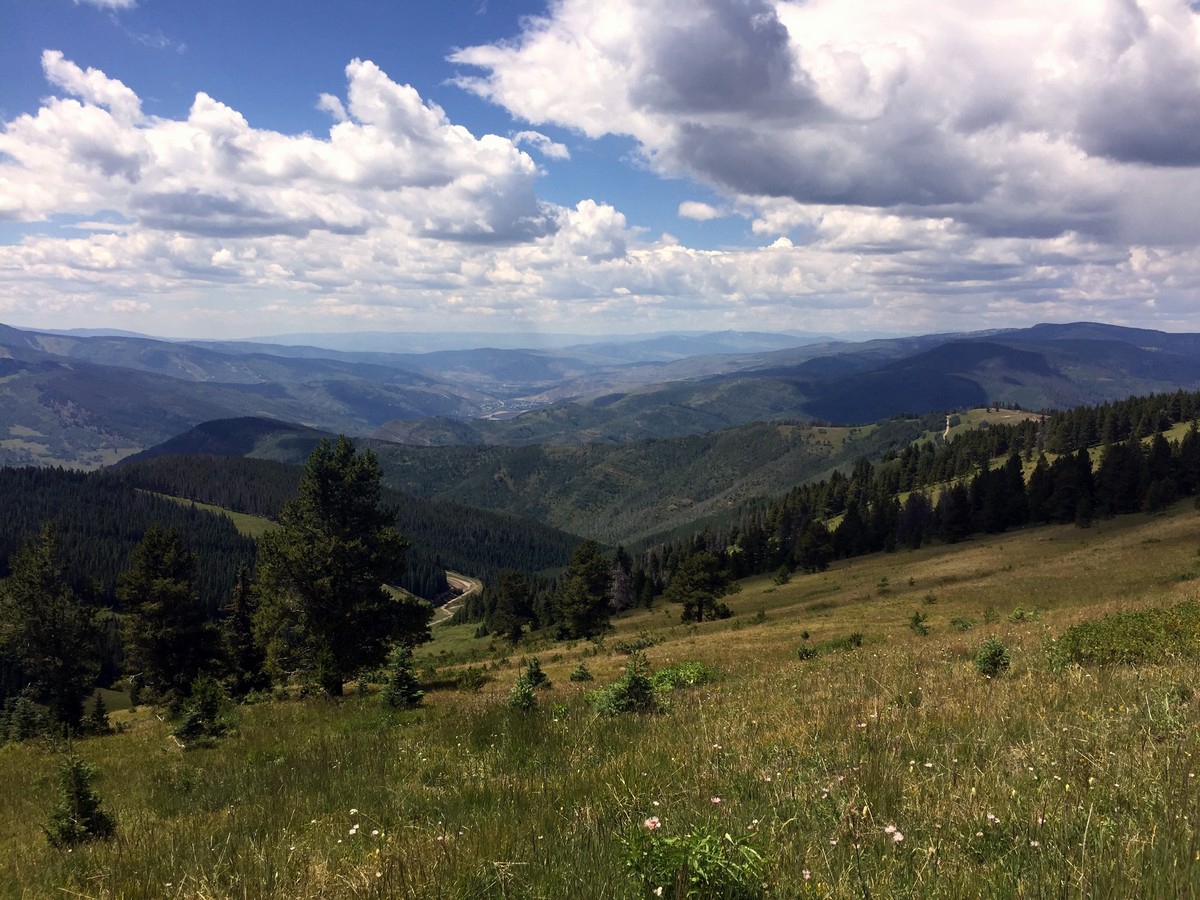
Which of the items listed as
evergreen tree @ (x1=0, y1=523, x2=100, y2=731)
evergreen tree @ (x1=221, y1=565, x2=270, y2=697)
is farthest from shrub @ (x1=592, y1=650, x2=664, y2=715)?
evergreen tree @ (x1=0, y1=523, x2=100, y2=731)

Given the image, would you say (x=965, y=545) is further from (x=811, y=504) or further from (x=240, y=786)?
(x=240, y=786)

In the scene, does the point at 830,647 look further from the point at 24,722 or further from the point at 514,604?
the point at 514,604

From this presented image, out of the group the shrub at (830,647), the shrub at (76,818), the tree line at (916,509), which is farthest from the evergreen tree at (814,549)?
the shrub at (76,818)

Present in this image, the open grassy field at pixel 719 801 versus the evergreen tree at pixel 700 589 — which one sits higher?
the open grassy field at pixel 719 801

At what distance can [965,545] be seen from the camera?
7806 cm

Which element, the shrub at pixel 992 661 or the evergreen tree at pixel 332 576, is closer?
the shrub at pixel 992 661

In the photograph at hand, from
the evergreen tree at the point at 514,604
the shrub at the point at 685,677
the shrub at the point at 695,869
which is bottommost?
the evergreen tree at the point at 514,604

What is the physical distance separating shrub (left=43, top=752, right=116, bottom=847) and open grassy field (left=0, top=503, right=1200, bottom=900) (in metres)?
0.31

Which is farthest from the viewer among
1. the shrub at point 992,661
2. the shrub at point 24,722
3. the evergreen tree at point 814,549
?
the evergreen tree at point 814,549

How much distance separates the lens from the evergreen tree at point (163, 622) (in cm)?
3472

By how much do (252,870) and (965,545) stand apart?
288 ft

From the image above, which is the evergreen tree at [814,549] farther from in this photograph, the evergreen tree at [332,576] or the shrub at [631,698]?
the shrub at [631,698]

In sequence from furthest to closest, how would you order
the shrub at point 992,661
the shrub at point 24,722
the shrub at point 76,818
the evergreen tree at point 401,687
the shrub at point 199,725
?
the shrub at point 24,722 < the evergreen tree at point 401,687 < the shrub at point 199,725 < the shrub at point 992,661 < the shrub at point 76,818

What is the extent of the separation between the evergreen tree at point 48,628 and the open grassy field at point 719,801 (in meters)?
25.2
